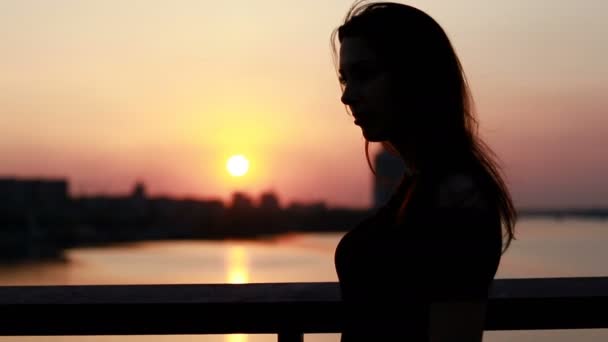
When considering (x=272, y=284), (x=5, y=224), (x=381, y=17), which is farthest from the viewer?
(x=5, y=224)

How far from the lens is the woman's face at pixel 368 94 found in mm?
1758

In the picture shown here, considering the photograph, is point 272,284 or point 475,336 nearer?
point 475,336

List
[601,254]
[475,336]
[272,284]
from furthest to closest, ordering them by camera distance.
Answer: [601,254], [272,284], [475,336]

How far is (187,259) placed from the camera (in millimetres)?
99062

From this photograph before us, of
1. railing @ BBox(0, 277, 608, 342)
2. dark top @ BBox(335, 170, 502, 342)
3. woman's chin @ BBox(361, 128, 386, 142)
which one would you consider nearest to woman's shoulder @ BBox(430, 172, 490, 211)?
dark top @ BBox(335, 170, 502, 342)

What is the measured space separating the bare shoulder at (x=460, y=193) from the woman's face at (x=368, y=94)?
0.72ft

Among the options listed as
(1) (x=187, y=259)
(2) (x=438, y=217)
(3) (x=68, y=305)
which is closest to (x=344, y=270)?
(2) (x=438, y=217)

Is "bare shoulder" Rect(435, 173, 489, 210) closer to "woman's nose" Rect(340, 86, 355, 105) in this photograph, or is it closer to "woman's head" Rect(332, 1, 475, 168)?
"woman's head" Rect(332, 1, 475, 168)

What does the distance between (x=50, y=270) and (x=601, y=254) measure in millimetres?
51813

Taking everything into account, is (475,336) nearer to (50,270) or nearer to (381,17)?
(381,17)

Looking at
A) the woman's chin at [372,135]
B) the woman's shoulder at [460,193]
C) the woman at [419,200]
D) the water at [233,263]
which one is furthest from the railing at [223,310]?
the water at [233,263]

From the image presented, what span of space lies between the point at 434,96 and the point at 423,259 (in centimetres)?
34

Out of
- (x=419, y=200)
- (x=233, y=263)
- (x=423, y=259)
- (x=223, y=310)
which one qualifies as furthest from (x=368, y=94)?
(x=233, y=263)

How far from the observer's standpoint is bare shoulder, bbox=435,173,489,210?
5.11ft
